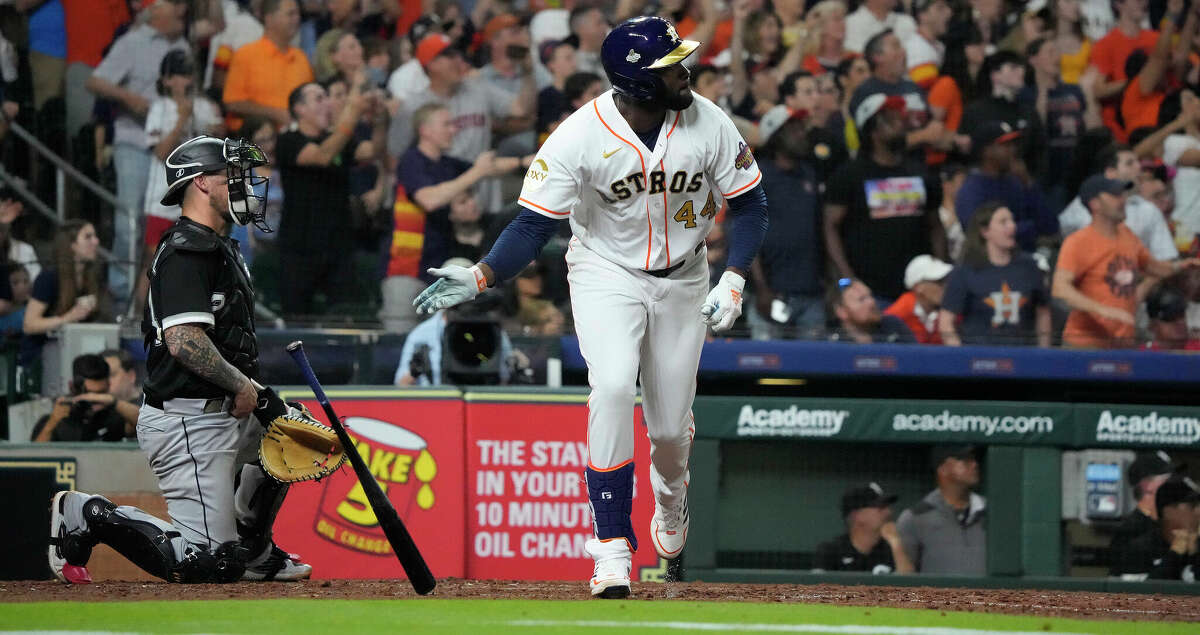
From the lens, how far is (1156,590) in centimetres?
695

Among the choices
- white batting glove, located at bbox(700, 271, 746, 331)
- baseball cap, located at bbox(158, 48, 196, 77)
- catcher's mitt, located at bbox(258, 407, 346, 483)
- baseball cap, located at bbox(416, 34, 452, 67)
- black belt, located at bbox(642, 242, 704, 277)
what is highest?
baseball cap, located at bbox(416, 34, 452, 67)

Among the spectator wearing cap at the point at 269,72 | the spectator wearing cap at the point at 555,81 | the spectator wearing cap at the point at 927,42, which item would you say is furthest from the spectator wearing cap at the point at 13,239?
the spectator wearing cap at the point at 927,42

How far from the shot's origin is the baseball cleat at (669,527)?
5523 millimetres

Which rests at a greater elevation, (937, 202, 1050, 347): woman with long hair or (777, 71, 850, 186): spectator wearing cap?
(777, 71, 850, 186): spectator wearing cap

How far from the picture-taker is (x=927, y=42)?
32.4 ft

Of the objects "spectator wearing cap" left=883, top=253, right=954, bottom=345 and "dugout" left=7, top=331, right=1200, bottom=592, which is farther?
"spectator wearing cap" left=883, top=253, right=954, bottom=345

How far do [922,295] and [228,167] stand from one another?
4.71 meters

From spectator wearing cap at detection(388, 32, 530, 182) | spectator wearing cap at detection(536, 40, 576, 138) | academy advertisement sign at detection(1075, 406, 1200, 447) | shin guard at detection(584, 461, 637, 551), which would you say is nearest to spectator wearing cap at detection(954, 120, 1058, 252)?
academy advertisement sign at detection(1075, 406, 1200, 447)

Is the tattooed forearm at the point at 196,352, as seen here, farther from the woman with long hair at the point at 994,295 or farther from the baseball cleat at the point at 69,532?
the woman with long hair at the point at 994,295

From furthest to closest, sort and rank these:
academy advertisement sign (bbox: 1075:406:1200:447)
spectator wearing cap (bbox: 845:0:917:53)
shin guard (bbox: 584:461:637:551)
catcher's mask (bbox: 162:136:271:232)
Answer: spectator wearing cap (bbox: 845:0:917:53) → academy advertisement sign (bbox: 1075:406:1200:447) → catcher's mask (bbox: 162:136:271:232) → shin guard (bbox: 584:461:637:551)

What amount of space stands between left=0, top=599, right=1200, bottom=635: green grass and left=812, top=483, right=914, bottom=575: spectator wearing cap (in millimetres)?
2532

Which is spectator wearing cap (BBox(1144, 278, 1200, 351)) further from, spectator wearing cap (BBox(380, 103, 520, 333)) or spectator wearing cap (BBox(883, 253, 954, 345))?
spectator wearing cap (BBox(380, 103, 520, 333))

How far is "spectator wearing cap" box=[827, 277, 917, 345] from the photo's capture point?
8422 mm

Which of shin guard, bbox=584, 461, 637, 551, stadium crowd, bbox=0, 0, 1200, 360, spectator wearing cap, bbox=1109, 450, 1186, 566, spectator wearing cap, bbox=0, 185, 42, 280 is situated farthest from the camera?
stadium crowd, bbox=0, 0, 1200, 360
